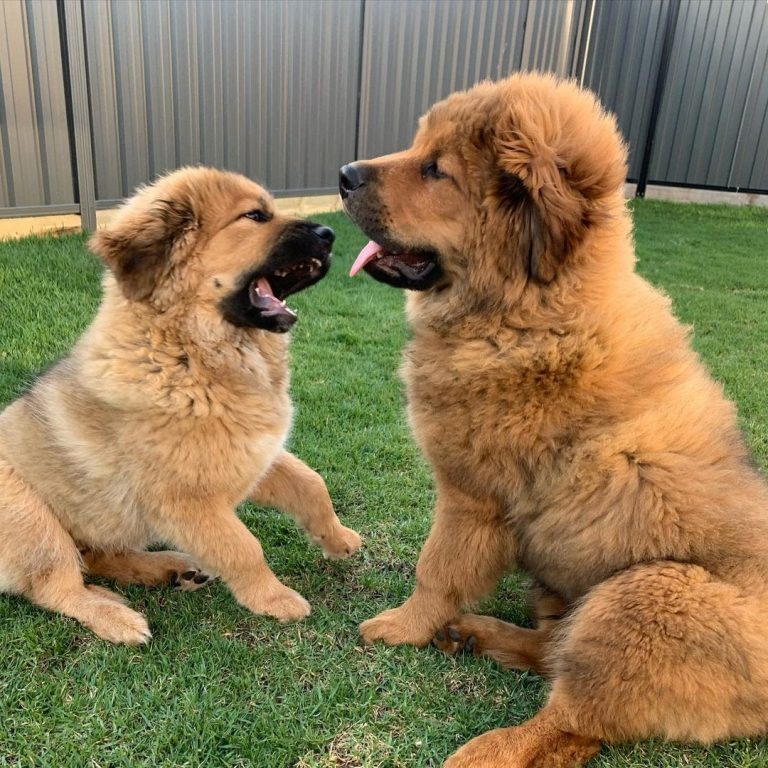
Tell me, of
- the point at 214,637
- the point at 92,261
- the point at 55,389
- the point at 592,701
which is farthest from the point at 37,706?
the point at 92,261

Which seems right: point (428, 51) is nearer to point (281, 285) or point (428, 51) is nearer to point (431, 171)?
point (281, 285)

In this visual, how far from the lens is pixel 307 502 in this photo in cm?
281

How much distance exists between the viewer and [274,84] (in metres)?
8.18

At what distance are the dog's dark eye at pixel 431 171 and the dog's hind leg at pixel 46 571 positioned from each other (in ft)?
6.05

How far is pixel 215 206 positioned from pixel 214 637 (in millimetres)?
1613

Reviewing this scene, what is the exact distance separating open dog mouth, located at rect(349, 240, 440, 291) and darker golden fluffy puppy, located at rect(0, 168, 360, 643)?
0.39 metres

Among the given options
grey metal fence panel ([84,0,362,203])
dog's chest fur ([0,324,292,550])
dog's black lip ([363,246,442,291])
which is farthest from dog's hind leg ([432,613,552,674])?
grey metal fence panel ([84,0,362,203])

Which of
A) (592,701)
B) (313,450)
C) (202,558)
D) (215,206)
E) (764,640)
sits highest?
(215,206)

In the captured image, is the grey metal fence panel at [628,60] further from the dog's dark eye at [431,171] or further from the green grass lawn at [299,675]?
the dog's dark eye at [431,171]

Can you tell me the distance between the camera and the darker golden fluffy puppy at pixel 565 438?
5.84ft

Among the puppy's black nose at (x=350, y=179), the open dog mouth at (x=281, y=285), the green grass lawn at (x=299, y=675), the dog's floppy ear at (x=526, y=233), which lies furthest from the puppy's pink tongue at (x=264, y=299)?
the green grass lawn at (x=299, y=675)

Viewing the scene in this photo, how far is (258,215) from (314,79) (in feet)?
22.7

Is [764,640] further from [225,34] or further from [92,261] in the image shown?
[225,34]

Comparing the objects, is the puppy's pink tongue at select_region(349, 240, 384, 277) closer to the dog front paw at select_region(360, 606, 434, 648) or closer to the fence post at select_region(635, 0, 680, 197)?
the dog front paw at select_region(360, 606, 434, 648)
